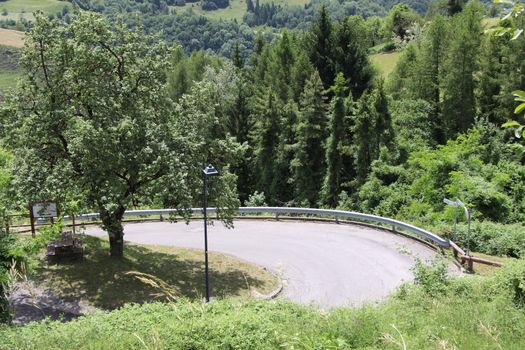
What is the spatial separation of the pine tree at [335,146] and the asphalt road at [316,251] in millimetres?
14361

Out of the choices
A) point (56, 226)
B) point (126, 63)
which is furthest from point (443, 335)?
point (126, 63)

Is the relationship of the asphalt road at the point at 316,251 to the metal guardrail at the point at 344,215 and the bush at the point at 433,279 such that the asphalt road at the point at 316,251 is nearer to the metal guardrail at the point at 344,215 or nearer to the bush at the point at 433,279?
the metal guardrail at the point at 344,215

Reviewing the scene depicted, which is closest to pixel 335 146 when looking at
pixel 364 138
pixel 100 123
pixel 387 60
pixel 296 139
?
pixel 364 138

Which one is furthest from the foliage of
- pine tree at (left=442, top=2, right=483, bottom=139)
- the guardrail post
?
pine tree at (left=442, top=2, right=483, bottom=139)

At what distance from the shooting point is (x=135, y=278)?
18.8m

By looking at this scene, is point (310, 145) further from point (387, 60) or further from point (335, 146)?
point (387, 60)

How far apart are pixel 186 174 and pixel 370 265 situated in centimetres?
813

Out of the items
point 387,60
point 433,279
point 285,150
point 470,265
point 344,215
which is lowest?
point 470,265

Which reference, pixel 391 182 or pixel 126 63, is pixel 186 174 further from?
pixel 391 182

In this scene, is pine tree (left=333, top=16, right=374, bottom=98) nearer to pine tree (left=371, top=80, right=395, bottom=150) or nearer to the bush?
A: pine tree (left=371, top=80, right=395, bottom=150)

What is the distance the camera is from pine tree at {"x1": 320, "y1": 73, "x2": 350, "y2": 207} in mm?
39388

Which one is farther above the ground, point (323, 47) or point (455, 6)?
point (455, 6)

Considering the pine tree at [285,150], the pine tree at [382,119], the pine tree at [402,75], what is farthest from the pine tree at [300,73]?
the pine tree at [382,119]

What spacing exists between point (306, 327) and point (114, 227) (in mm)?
11814
